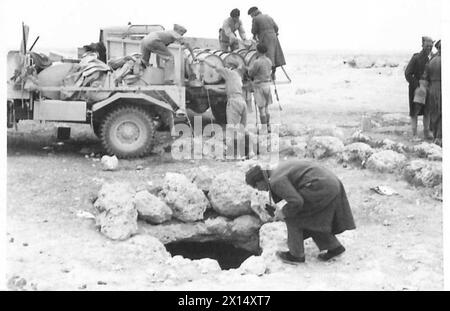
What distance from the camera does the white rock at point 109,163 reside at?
8.71 m

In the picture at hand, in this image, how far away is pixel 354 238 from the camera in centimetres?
691

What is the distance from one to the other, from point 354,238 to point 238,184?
1.58m

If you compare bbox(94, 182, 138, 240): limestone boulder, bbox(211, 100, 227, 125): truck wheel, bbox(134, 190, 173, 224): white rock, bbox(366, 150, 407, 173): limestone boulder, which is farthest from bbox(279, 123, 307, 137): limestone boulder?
bbox(94, 182, 138, 240): limestone boulder

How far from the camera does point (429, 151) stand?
29.2ft

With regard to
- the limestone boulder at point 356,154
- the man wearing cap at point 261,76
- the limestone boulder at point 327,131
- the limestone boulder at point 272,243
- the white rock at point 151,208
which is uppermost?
the man wearing cap at point 261,76

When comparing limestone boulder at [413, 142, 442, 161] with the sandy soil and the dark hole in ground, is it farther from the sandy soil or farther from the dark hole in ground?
the dark hole in ground

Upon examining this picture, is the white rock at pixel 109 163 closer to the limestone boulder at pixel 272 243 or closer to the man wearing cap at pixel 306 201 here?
the limestone boulder at pixel 272 243

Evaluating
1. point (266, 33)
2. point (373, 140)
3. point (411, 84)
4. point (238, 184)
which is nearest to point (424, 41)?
point (411, 84)

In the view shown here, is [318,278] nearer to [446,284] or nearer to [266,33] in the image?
[446,284]

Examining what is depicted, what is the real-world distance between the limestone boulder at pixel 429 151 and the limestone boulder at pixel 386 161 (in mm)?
397

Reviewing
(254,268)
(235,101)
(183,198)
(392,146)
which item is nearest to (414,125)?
(392,146)

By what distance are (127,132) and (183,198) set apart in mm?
1905

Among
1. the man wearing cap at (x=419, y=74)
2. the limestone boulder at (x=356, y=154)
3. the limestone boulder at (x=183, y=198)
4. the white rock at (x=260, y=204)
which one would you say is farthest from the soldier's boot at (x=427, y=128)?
the limestone boulder at (x=183, y=198)

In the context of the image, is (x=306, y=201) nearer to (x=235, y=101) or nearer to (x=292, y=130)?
(x=235, y=101)
